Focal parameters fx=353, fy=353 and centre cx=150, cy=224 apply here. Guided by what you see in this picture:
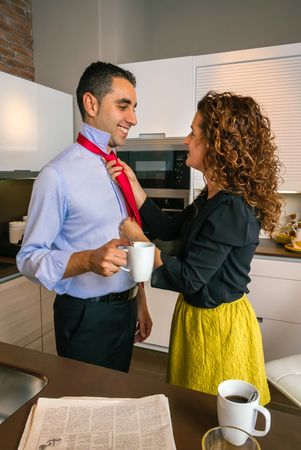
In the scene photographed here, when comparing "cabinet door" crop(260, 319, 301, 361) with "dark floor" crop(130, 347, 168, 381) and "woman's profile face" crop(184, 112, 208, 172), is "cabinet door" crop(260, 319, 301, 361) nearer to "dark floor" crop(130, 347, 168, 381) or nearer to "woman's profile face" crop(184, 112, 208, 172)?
"dark floor" crop(130, 347, 168, 381)

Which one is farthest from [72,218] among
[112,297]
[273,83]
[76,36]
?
[76,36]

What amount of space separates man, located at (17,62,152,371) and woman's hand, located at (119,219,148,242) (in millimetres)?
29

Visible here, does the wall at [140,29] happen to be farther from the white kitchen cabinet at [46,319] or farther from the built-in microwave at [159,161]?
the white kitchen cabinet at [46,319]

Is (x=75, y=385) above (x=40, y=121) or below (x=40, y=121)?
below

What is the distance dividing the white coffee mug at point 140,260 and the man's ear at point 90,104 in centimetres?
64

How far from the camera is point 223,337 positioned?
4.09 ft

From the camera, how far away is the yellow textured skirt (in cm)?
124

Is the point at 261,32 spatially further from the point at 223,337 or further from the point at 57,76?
the point at 223,337

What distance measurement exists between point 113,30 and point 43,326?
2.31 metres

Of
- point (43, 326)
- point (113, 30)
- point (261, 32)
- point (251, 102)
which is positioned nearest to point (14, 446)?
point (251, 102)

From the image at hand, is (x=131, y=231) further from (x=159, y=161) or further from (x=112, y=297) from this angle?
(x=159, y=161)

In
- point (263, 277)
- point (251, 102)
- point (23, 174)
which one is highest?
point (251, 102)

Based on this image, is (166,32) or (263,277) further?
(166,32)

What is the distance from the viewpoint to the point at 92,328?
1284mm
